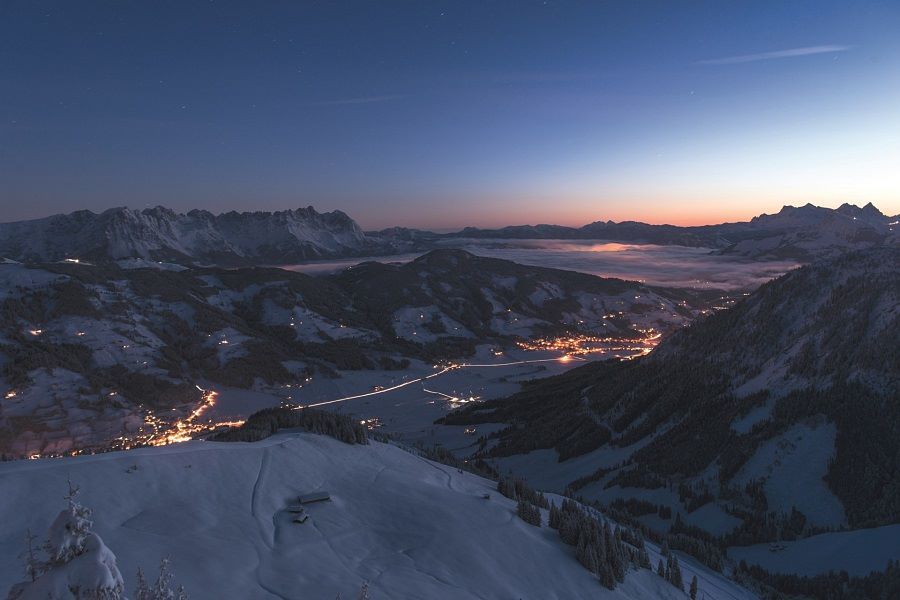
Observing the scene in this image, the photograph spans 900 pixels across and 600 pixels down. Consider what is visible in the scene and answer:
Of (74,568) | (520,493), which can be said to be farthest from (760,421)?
(74,568)

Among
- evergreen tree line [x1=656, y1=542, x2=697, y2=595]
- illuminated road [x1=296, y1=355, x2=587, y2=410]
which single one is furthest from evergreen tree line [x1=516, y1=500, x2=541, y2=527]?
illuminated road [x1=296, y1=355, x2=587, y2=410]

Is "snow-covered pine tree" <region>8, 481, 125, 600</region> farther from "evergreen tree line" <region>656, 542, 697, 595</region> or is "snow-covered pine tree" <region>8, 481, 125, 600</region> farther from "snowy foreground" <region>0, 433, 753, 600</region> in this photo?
"evergreen tree line" <region>656, 542, 697, 595</region>

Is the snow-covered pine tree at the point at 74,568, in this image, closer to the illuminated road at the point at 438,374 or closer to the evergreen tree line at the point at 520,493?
the evergreen tree line at the point at 520,493

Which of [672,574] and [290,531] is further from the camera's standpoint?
[672,574]

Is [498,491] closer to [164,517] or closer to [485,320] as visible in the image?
[164,517]

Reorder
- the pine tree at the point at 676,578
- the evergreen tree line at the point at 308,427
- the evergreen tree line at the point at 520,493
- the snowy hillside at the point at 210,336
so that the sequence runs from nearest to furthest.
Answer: the pine tree at the point at 676,578 → the evergreen tree line at the point at 520,493 → the evergreen tree line at the point at 308,427 → the snowy hillside at the point at 210,336

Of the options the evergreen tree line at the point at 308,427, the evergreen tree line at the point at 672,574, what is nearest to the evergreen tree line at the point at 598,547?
the evergreen tree line at the point at 672,574

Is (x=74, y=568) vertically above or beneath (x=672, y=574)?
above

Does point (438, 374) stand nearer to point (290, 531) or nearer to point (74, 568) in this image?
point (290, 531)

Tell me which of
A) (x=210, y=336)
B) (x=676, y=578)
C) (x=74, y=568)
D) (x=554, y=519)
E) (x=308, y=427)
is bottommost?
(x=210, y=336)
